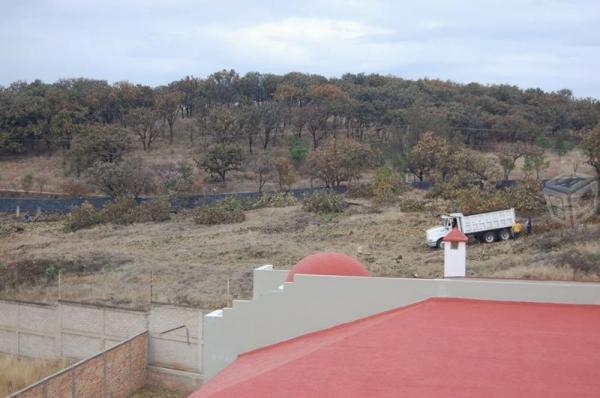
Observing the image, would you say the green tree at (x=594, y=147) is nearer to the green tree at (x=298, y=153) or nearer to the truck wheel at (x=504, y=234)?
the truck wheel at (x=504, y=234)

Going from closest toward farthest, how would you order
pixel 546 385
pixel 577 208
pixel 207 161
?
1. pixel 546 385
2. pixel 577 208
3. pixel 207 161

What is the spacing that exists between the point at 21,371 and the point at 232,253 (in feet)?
48.3

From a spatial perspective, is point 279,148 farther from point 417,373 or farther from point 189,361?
point 417,373

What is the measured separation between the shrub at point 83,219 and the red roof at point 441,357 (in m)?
30.8

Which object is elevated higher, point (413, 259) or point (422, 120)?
point (422, 120)

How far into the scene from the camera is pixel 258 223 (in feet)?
125

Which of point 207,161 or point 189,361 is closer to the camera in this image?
point 189,361

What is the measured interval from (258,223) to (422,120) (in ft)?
84.3

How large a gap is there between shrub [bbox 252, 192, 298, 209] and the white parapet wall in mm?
30626

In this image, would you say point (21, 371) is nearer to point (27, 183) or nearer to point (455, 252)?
point (455, 252)

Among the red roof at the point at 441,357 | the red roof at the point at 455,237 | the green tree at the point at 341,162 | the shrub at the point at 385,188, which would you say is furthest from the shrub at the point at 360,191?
the red roof at the point at 441,357

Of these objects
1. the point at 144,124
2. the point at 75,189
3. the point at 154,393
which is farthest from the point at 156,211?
the point at 144,124

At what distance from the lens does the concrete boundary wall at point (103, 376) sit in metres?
13.4

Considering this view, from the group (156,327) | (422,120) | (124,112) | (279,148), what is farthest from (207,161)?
(156,327)
